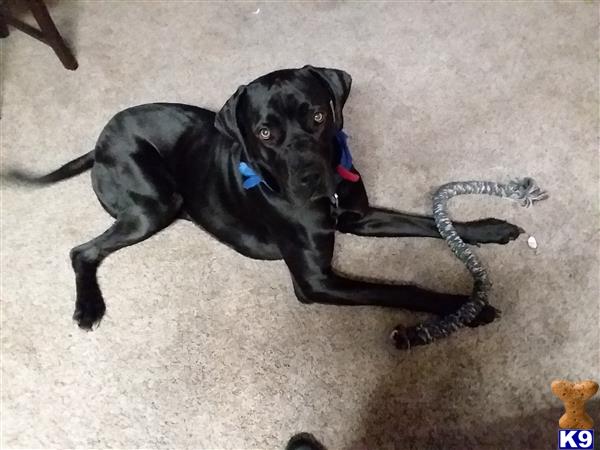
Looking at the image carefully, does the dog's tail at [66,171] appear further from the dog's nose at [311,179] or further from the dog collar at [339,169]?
the dog's nose at [311,179]

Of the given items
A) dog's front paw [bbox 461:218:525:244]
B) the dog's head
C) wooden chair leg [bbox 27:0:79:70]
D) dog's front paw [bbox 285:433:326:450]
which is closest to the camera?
the dog's head

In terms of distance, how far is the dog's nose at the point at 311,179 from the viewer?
166cm

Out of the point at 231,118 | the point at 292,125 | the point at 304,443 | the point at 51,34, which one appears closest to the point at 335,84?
the point at 292,125

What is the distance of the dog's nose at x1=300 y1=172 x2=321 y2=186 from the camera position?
166 cm

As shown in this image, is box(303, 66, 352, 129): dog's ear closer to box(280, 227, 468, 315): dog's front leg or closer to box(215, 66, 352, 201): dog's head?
box(215, 66, 352, 201): dog's head

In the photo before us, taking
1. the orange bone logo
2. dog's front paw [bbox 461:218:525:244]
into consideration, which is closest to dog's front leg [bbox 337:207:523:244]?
dog's front paw [bbox 461:218:525:244]

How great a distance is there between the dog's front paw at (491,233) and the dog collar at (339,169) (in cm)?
46

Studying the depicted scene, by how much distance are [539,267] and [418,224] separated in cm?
41

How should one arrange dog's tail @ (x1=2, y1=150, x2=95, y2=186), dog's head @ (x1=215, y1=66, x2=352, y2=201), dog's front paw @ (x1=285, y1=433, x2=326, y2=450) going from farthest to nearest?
dog's tail @ (x1=2, y1=150, x2=95, y2=186) → dog's front paw @ (x1=285, y1=433, x2=326, y2=450) → dog's head @ (x1=215, y1=66, x2=352, y2=201)

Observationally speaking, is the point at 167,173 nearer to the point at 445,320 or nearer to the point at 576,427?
the point at 445,320

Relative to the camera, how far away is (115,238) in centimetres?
208

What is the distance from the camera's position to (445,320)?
183 centimetres

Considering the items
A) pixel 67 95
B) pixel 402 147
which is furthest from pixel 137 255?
pixel 402 147

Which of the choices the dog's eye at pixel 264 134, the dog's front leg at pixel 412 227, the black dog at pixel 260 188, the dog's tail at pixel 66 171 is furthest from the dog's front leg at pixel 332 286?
the dog's tail at pixel 66 171
